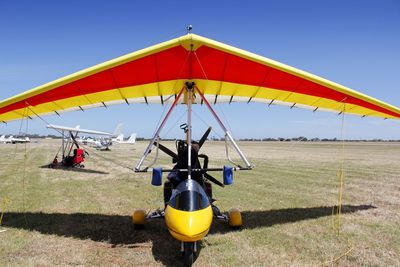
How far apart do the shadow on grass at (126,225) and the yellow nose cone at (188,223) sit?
82 centimetres

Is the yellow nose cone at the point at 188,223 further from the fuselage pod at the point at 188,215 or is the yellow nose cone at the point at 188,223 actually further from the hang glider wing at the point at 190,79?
the hang glider wing at the point at 190,79

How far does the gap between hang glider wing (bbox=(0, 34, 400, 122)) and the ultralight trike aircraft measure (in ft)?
0.07

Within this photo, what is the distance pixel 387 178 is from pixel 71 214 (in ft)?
51.4

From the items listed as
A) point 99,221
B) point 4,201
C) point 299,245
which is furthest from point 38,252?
point 4,201

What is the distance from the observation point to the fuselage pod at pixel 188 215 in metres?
4.84

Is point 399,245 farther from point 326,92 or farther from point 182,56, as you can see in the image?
point 182,56

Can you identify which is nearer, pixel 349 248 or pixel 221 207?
pixel 349 248

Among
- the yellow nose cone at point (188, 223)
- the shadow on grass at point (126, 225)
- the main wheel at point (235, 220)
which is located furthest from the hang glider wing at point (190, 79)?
the main wheel at point (235, 220)

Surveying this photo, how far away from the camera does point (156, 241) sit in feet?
21.4

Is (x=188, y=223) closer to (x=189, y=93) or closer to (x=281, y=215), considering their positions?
(x=189, y=93)

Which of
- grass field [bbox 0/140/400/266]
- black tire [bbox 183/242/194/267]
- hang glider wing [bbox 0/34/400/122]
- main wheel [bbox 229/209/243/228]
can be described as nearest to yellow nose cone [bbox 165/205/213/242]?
black tire [bbox 183/242/194/267]

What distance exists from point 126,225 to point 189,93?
3623mm

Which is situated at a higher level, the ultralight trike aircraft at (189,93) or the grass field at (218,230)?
the ultralight trike aircraft at (189,93)

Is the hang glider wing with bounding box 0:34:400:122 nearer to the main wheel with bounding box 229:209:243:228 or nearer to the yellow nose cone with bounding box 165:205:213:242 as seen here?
the yellow nose cone with bounding box 165:205:213:242
